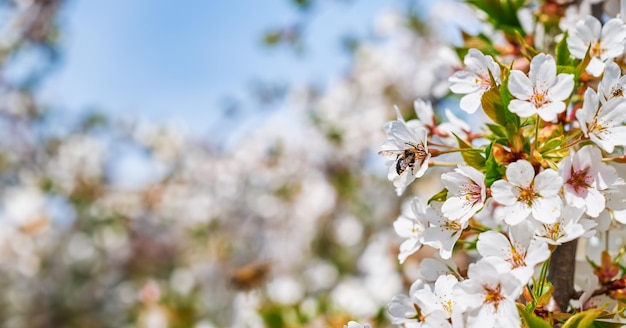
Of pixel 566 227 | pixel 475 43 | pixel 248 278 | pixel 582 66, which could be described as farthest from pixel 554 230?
pixel 248 278

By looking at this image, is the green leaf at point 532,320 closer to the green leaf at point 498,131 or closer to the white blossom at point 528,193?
the white blossom at point 528,193

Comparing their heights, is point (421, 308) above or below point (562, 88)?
below

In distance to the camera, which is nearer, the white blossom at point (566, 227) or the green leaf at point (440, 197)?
the white blossom at point (566, 227)

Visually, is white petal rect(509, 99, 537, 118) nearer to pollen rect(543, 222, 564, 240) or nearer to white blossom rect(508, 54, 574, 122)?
white blossom rect(508, 54, 574, 122)

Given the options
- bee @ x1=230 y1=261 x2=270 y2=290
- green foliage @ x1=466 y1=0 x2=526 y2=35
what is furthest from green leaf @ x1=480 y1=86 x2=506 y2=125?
bee @ x1=230 y1=261 x2=270 y2=290

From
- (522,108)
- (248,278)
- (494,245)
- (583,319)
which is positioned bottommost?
(248,278)

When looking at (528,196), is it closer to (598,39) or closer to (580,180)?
(580,180)

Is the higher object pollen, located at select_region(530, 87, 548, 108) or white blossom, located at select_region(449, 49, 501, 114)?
white blossom, located at select_region(449, 49, 501, 114)

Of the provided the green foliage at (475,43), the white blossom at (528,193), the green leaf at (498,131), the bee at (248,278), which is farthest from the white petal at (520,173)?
the bee at (248,278)
